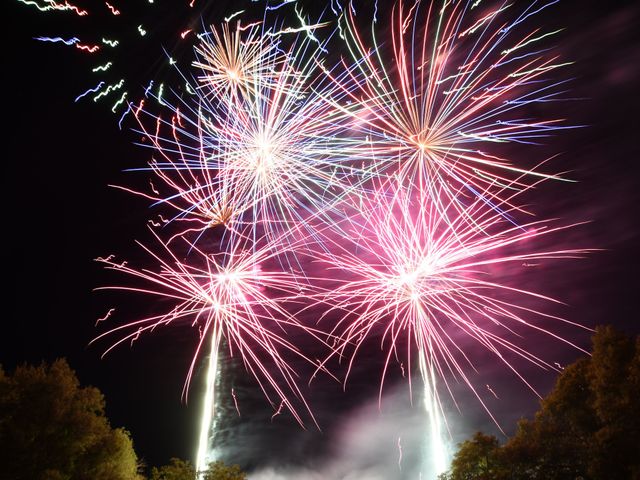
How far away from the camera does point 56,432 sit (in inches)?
550

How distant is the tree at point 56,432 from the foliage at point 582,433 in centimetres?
1061

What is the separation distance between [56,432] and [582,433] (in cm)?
1491

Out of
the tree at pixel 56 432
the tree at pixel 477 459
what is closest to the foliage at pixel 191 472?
the tree at pixel 56 432

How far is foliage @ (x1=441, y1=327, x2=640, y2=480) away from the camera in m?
13.3

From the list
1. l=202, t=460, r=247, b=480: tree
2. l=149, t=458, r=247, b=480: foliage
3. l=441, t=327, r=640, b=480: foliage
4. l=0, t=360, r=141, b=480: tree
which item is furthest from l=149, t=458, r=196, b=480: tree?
l=441, t=327, r=640, b=480: foliage

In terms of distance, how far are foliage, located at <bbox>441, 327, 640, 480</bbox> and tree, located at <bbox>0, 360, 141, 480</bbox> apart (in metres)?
10.6

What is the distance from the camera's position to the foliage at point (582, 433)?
43.5 ft

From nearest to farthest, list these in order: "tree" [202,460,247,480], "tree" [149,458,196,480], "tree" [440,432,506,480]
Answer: "tree" [440,432,506,480]
"tree" [202,460,247,480]
"tree" [149,458,196,480]

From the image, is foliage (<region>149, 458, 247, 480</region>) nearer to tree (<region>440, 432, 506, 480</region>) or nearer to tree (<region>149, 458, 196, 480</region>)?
tree (<region>149, 458, 196, 480</region>)

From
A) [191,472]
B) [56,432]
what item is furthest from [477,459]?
[56,432]

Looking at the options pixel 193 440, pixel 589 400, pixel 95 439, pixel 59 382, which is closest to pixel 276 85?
pixel 59 382

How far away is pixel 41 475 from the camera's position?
1311 cm

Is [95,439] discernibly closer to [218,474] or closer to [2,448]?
[2,448]

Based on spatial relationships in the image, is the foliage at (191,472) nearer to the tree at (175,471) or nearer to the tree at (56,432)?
the tree at (175,471)
